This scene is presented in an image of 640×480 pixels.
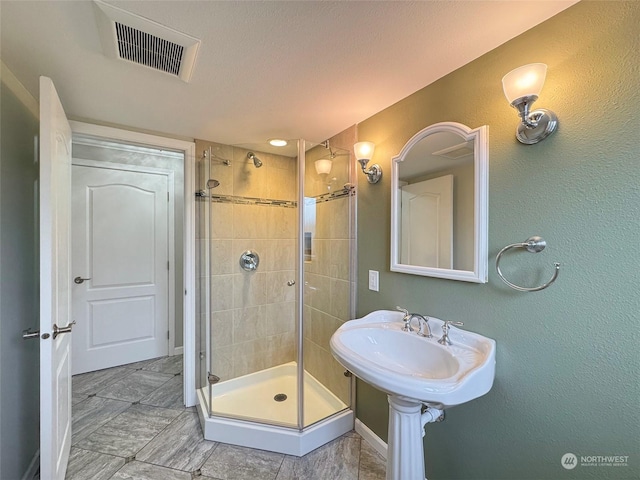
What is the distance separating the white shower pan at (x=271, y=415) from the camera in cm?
174

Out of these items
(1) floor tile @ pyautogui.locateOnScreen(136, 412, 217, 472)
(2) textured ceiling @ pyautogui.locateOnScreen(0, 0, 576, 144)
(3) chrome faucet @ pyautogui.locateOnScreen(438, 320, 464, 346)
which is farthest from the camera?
(1) floor tile @ pyautogui.locateOnScreen(136, 412, 217, 472)

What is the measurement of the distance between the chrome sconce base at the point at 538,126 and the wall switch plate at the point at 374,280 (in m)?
1.05

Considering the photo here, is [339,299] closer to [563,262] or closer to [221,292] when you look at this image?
[221,292]

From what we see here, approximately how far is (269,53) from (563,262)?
1450 mm

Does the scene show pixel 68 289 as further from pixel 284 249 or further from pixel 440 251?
pixel 440 251

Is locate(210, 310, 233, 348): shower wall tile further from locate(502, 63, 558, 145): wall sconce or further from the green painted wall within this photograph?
locate(502, 63, 558, 145): wall sconce

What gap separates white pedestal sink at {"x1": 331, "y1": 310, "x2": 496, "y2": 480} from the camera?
94 cm

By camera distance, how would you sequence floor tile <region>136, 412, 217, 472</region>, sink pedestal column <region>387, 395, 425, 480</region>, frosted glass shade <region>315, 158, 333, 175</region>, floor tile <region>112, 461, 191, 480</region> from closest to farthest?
sink pedestal column <region>387, 395, 425, 480</region>, floor tile <region>112, 461, 191, 480</region>, floor tile <region>136, 412, 217, 472</region>, frosted glass shade <region>315, 158, 333, 175</region>

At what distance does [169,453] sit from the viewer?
1.72 metres

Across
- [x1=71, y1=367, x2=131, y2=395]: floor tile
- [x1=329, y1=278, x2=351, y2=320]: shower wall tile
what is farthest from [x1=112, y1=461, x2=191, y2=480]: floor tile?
[x1=329, y1=278, x2=351, y2=320]: shower wall tile

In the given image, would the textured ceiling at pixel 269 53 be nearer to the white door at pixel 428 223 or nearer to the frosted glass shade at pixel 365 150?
the frosted glass shade at pixel 365 150

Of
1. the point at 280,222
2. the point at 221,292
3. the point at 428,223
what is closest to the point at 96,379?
the point at 221,292

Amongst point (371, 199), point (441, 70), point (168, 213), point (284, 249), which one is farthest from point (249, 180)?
point (441, 70)

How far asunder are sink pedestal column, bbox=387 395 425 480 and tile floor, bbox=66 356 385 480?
556 mm
